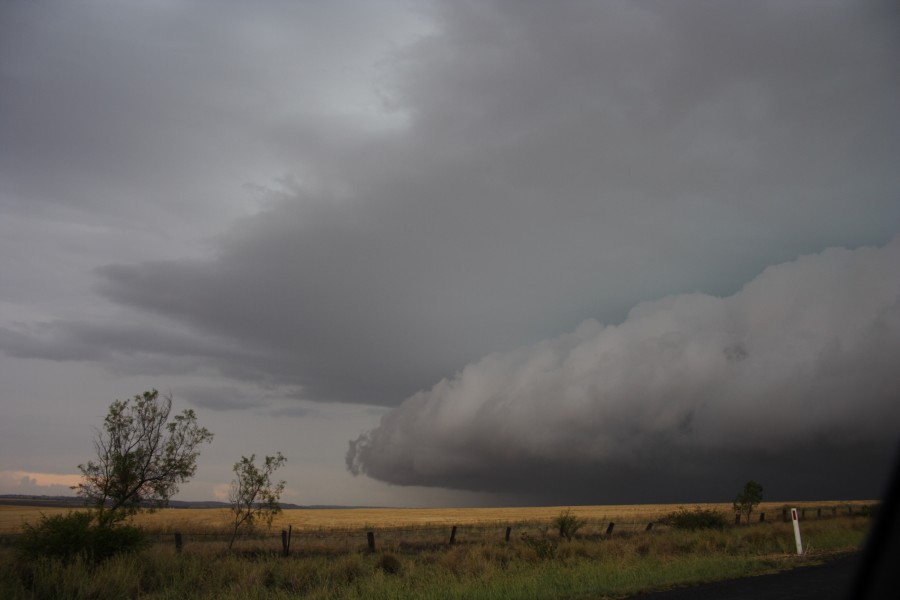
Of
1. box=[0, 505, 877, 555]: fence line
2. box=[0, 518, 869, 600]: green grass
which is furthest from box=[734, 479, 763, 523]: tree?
box=[0, 518, 869, 600]: green grass

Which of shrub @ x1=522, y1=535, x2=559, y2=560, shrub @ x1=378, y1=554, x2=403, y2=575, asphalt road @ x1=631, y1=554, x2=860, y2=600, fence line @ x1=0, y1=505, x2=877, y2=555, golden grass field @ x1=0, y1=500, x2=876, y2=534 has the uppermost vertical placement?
asphalt road @ x1=631, y1=554, x2=860, y2=600

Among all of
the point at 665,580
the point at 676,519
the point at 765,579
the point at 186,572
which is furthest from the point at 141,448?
the point at 676,519

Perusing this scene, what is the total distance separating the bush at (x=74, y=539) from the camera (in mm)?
16734

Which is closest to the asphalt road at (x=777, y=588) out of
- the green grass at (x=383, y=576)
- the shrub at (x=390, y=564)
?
the green grass at (x=383, y=576)

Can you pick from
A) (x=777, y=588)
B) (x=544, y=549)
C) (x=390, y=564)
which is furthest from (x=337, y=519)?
(x=777, y=588)

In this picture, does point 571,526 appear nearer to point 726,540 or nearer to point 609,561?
point 726,540

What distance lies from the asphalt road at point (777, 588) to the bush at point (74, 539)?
1397 centimetres

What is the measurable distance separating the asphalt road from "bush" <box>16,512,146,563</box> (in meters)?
14.0

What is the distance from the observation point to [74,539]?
17.3m

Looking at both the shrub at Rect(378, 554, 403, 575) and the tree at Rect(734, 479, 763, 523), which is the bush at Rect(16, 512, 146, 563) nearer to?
the shrub at Rect(378, 554, 403, 575)

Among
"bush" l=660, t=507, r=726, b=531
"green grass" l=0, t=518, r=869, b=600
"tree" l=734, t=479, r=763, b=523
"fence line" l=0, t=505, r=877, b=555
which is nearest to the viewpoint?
"green grass" l=0, t=518, r=869, b=600

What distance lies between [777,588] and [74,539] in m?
17.7

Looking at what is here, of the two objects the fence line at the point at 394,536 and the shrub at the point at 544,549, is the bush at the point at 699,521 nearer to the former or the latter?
the fence line at the point at 394,536

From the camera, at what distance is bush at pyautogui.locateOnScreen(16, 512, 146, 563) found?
16734 mm
